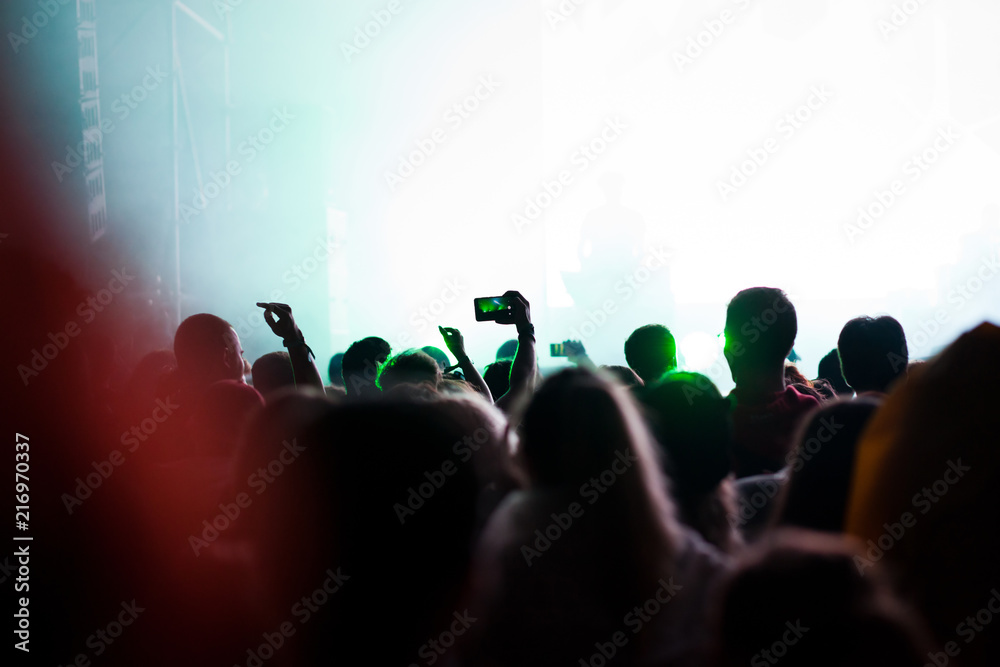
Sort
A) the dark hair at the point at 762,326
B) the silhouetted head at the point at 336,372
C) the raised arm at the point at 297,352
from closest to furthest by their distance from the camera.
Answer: the dark hair at the point at 762,326 → the raised arm at the point at 297,352 → the silhouetted head at the point at 336,372

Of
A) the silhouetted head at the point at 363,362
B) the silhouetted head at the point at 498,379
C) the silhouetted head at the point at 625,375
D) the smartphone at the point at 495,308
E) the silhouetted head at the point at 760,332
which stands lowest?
the silhouetted head at the point at 625,375

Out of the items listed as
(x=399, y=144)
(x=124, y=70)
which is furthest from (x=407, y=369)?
(x=399, y=144)

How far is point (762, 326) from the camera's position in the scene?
182 cm

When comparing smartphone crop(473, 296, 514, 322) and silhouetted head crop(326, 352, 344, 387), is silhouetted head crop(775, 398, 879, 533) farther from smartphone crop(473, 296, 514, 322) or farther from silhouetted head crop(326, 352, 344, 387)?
silhouetted head crop(326, 352, 344, 387)

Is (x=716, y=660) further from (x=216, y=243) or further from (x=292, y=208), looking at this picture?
(x=292, y=208)

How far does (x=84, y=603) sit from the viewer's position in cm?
108

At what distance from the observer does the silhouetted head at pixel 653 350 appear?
2570mm

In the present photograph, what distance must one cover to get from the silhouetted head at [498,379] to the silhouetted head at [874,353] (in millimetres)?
1527

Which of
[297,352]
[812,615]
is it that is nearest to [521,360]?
[297,352]

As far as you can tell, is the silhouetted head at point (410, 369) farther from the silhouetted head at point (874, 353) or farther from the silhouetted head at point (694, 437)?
the silhouetted head at point (874, 353)

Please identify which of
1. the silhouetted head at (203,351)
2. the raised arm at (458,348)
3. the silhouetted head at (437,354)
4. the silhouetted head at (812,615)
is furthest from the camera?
the silhouetted head at (437,354)

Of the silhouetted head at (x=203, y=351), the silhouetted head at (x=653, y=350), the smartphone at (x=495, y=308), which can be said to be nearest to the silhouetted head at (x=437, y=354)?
the smartphone at (x=495, y=308)

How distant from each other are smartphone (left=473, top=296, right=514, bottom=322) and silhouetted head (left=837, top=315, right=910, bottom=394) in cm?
115

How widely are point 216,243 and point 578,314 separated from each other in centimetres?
329
